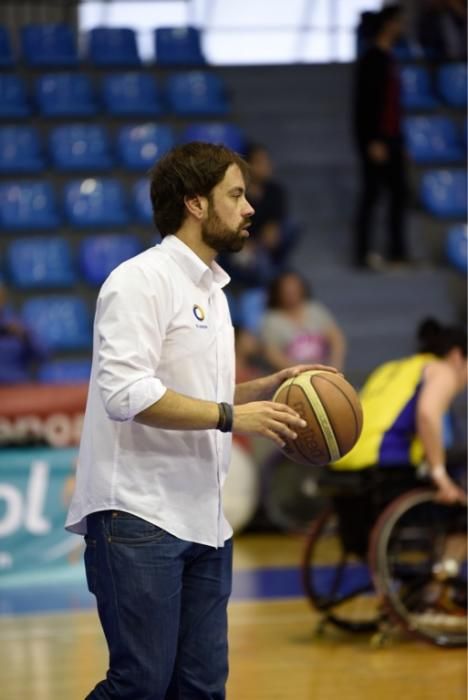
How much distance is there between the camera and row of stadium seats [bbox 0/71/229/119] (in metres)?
12.0

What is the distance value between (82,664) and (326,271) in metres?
5.95

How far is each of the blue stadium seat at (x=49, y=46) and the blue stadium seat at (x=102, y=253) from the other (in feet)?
7.76

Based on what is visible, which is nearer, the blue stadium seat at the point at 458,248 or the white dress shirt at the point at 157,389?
the white dress shirt at the point at 157,389

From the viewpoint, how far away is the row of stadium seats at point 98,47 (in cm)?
1252

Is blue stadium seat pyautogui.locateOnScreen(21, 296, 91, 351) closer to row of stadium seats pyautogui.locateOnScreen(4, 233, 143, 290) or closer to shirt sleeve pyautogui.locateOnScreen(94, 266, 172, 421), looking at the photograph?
row of stadium seats pyautogui.locateOnScreen(4, 233, 143, 290)

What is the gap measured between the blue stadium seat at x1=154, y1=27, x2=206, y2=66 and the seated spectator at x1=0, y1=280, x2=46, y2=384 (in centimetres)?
454

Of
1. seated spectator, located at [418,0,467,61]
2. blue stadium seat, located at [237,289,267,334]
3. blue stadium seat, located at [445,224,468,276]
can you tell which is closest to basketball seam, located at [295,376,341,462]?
blue stadium seat, located at [237,289,267,334]

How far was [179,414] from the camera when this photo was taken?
3301 mm

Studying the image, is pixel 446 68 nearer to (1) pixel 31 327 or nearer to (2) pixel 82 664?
(1) pixel 31 327

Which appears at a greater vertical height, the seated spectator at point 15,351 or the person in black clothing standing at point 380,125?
the person in black clothing standing at point 380,125

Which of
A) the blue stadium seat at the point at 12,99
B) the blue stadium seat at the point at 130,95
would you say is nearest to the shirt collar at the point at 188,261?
the blue stadium seat at the point at 12,99

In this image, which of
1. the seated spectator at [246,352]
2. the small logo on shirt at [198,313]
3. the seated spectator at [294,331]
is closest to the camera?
the small logo on shirt at [198,313]

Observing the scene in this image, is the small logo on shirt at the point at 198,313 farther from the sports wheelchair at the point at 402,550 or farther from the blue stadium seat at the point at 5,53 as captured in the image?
the blue stadium seat at the point at 5,53

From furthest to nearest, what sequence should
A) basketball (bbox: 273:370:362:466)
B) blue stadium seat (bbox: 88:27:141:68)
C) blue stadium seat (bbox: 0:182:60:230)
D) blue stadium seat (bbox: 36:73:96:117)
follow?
blue stadium seat (bbox: 88:27:141:68), blue stadium seat (bbox: 36:73:96:117), blue stadium seat (bbox: 0:182:60:230), basketball (bbox: 273:370:362:466)
